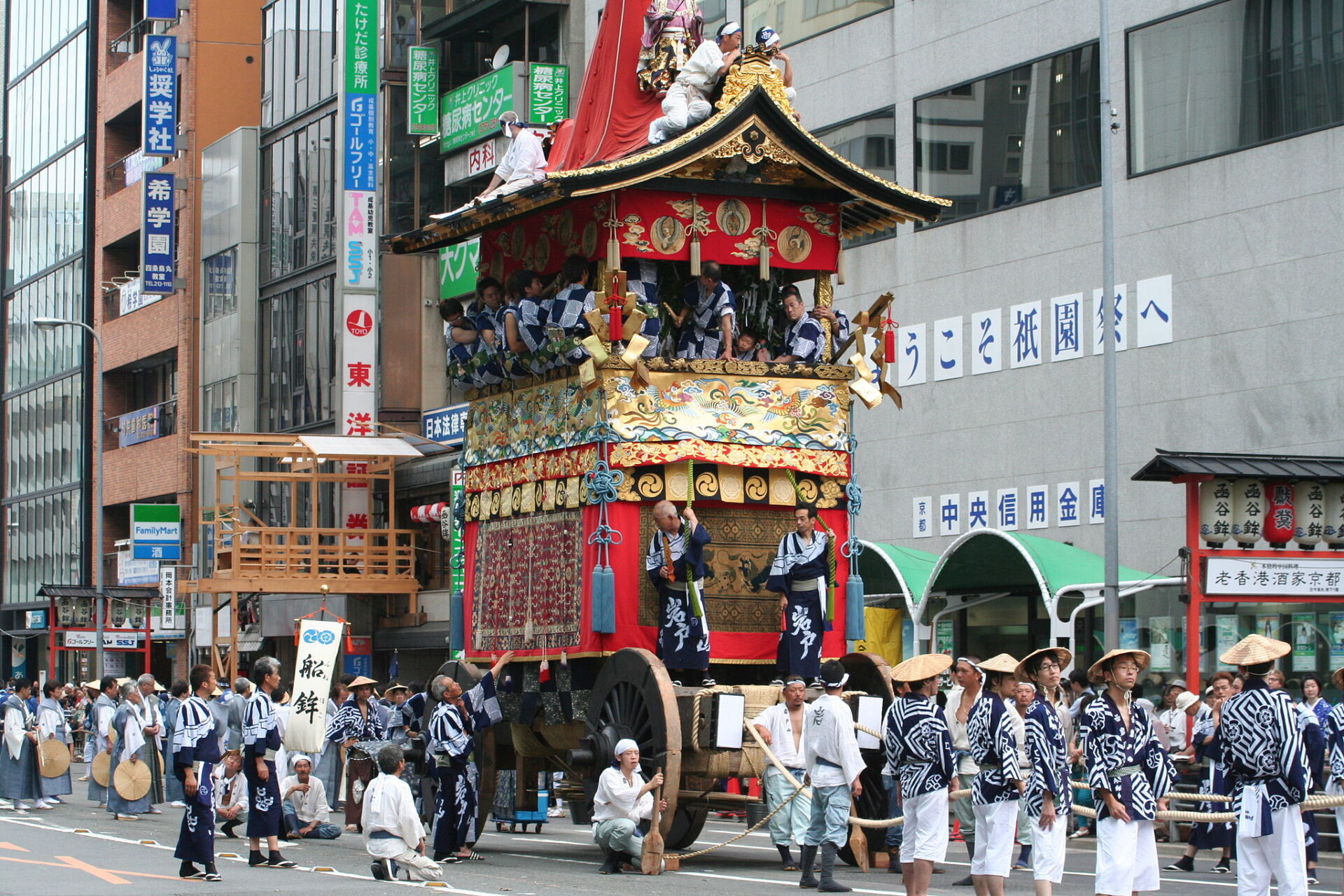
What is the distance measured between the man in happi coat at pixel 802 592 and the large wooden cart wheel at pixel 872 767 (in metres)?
0.79

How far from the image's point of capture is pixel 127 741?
23688mm

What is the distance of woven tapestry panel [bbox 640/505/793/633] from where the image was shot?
53.9 feet

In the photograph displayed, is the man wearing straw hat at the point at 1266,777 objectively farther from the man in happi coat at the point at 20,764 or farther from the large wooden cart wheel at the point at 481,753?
the man in happi coat at the point at 20,764

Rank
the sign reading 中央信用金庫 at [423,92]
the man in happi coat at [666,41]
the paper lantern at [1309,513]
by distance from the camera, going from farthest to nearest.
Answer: the sign reading 中央信用金庫 at [423,92]
the paper lantern at [1309,513]
the man in happi coat at [666,41]

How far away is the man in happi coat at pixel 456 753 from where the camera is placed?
53.5ft

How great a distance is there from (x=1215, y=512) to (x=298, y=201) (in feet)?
95.4

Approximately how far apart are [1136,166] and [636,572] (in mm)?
12283

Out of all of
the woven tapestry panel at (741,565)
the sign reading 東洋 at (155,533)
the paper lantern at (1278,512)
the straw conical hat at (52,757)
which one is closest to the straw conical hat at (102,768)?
the straw conical hat at (52,757)

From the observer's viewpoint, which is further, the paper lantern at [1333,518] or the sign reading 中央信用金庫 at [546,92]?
the sign reading 中央信用金庫 at [546,92]

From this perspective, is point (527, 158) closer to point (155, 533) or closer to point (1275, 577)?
point (1275, 577)

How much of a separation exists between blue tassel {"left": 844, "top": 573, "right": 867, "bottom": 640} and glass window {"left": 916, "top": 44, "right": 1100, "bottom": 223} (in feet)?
36.2

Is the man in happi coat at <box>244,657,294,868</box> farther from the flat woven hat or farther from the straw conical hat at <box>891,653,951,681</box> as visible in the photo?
the flat woven hat

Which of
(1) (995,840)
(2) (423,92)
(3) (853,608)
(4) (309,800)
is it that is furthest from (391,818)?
(2) (423,92)

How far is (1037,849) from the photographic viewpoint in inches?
475
